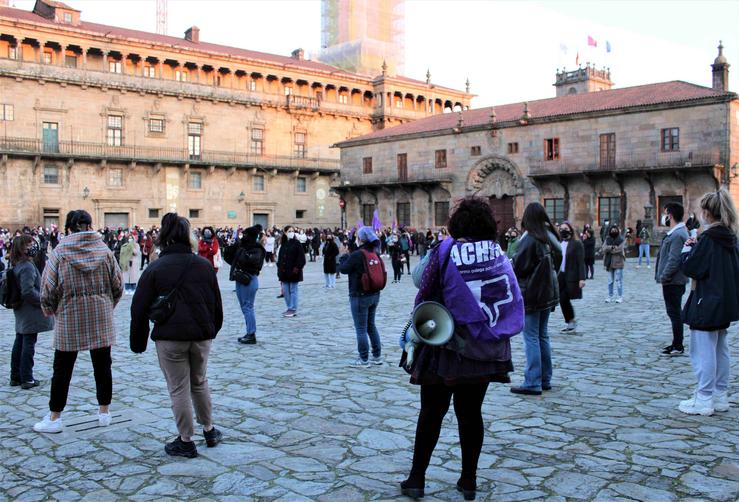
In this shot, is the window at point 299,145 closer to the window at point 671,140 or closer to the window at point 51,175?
the window at point 51,175

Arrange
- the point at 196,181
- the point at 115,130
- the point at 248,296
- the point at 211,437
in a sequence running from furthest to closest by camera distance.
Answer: the point at 196,181 → the point at 115,130 → the point at 248,296 → the point at 211,437

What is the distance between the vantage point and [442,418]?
382 centimetres

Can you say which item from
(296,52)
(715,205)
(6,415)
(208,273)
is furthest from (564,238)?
(296,52)

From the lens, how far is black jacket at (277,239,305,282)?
1148cm

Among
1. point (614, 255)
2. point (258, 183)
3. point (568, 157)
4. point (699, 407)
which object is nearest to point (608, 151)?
point (568, 157)

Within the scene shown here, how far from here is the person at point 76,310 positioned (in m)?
5.12

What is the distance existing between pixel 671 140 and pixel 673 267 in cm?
2277

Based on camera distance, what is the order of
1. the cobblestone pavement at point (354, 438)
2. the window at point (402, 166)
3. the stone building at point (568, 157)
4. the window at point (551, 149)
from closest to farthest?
1. the cobblestone pavement at point (354, 438)
2. the stone building at point (568, 157)
3. the window at point (551, 149)
4. the window at point (402, 166)

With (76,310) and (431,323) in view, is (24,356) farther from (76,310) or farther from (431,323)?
(431,323)

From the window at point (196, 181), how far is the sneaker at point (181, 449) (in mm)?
40465

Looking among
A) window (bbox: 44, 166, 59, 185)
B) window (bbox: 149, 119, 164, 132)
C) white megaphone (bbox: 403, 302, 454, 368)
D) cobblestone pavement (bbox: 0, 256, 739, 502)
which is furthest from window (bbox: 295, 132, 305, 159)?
white megaphone (bbox: 403, 302, 454, 368)

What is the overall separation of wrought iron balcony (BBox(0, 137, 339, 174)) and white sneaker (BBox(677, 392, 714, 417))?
38761 millimetres

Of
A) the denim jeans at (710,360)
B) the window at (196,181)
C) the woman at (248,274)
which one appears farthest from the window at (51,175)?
the denim jeans at (710,360)

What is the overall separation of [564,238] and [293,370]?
4866mm
